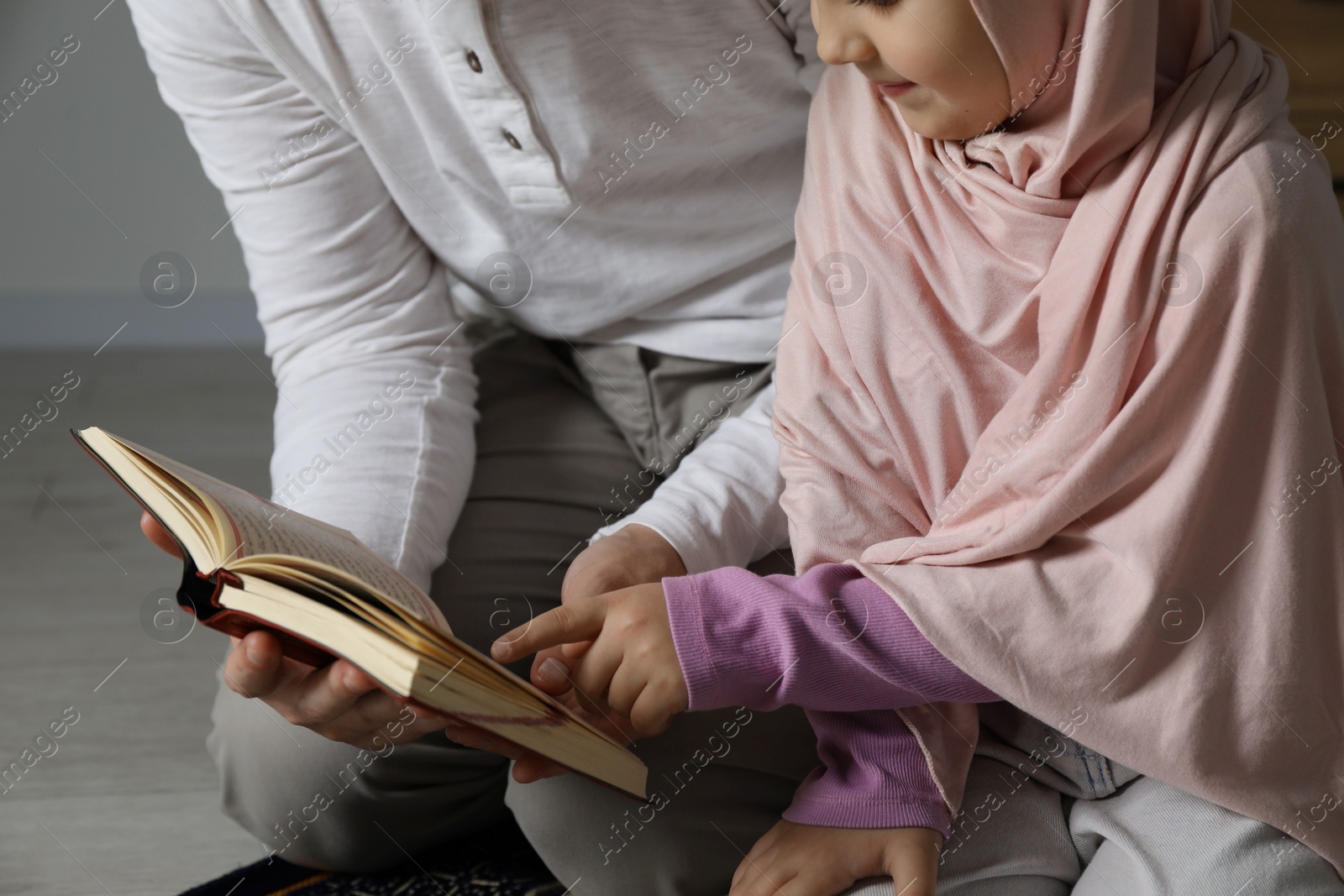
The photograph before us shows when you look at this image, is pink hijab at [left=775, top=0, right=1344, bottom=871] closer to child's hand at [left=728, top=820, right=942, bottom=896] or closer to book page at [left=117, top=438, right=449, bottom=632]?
child's hand at [left=728, top=820, right=942, bottom=896]

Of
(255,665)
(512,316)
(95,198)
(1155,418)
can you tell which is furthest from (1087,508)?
(95,198)

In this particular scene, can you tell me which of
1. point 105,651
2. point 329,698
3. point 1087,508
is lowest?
point 105,651

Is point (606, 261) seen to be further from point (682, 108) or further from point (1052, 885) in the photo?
point (1052, 885)

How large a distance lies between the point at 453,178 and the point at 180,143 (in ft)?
4.19

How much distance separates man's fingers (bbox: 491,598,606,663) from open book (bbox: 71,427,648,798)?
44 millimetres

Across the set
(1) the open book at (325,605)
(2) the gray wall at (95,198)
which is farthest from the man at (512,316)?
(2) the gray wall at (95,198)

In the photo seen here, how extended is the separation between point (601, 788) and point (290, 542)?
35cm

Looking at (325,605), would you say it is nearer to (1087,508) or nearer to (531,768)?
(531,768)

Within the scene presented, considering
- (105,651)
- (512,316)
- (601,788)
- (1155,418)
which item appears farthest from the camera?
(105,651)

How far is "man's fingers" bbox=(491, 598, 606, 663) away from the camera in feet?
2.28

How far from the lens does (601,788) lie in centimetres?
86

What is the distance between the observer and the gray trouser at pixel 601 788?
30.0 inches

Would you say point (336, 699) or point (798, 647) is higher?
point (336, 699)

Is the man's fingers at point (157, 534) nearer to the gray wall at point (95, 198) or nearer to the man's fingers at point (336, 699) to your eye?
the man's fingers at point (336, 699)
